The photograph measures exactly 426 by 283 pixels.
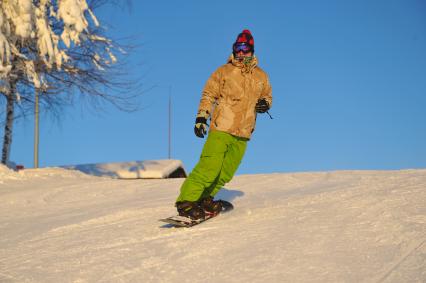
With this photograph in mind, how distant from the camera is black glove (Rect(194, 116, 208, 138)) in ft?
16.8

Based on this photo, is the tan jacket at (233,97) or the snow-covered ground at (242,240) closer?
the snow-covered ground at (242,240)

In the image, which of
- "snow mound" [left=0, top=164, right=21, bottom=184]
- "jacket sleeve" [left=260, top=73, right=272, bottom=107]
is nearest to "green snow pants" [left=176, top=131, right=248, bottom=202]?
"jacket sleeve" [left=260, top=73, right=272, bottom=107]

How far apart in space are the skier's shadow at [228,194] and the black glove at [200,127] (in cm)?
199

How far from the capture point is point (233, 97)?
529 cm

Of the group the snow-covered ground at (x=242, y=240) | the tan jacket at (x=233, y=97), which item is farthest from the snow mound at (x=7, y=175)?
the tan jacket at (x=233, y=97)

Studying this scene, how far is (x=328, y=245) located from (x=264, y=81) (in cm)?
206

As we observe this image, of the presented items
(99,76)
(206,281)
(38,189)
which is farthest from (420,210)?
(99,76)

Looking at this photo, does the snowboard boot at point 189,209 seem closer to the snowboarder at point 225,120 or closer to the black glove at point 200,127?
the snowboarder at point 225,120

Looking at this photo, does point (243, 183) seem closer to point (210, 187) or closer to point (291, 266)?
point (210, 187)

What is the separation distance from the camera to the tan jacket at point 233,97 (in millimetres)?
5250

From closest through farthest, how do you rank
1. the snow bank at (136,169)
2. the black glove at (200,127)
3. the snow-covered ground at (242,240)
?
the snow-covered ground at (242,240) → the black glove at (200,127) → the snow bank at (136,169)

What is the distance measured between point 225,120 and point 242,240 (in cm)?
129

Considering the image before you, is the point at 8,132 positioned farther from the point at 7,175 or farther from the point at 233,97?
the point at 233,97

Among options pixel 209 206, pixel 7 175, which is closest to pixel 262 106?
pixel 209 206
